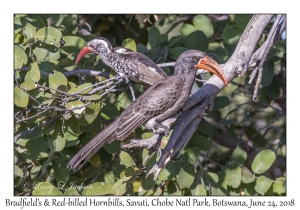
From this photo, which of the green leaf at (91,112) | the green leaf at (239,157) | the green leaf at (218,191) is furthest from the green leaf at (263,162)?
the green leaf at (91,112)

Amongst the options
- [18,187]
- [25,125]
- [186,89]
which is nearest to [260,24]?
[186,89]

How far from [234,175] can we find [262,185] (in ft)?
1.02

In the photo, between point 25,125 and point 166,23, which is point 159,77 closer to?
point 25,125

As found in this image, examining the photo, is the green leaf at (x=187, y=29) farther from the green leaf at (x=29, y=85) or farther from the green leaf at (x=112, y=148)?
the green leaf at (x=29, y=85)

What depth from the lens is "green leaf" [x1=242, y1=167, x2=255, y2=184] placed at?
531cm

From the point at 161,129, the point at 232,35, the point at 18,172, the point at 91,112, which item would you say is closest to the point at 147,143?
the point at 161,129

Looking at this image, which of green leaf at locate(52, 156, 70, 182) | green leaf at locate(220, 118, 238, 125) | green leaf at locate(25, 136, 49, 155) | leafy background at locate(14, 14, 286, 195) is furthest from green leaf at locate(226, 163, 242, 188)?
green leaf at locate(25, 136, 49, 155)

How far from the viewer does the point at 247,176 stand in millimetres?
5344

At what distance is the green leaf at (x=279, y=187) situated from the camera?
5.28 m

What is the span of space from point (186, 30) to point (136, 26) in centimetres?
145

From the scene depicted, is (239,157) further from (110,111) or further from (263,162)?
(110,111)

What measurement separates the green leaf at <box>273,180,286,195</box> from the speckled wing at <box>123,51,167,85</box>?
5.48 ft

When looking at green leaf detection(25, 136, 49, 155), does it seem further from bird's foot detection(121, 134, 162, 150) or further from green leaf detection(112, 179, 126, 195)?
bird's foot detection(121, 134, 162, 150)
